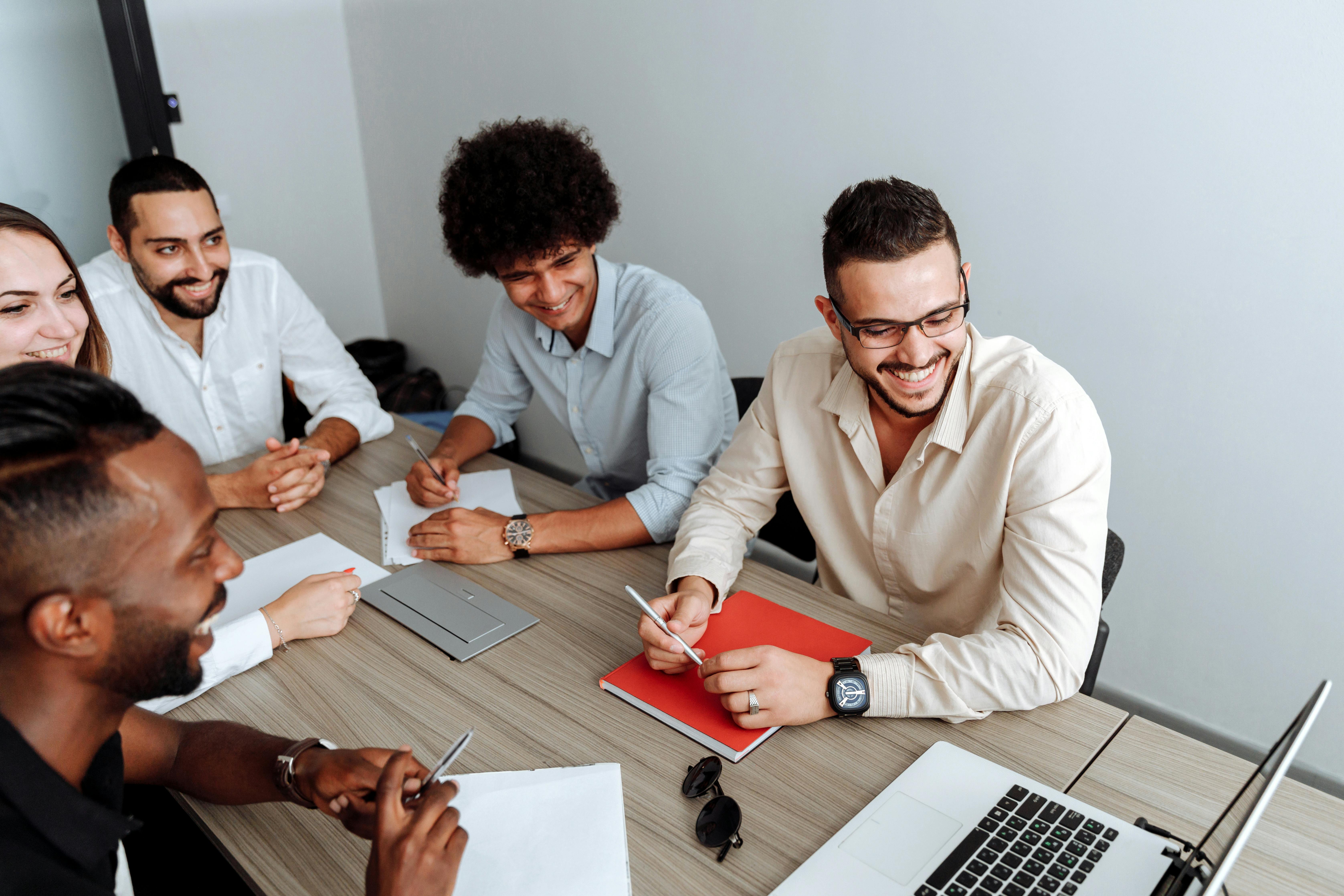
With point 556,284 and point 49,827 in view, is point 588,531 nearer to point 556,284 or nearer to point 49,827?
point 556,284

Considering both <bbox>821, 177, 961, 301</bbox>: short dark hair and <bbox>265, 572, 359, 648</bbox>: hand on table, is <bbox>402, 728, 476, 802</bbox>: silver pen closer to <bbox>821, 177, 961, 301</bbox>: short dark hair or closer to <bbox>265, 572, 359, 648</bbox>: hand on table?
<bbox>265, 572, 359, 648</bbox>: hand on table

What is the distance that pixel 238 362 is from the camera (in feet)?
7.79

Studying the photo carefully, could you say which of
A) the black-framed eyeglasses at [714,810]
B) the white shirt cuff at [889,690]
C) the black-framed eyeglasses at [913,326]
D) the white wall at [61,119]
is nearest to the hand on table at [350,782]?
the black-framed eyeglasses at [714,810]

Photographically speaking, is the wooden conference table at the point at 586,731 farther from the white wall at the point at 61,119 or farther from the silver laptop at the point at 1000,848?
the white wall at the point at 61,119

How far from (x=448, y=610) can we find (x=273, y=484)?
2.14 feet

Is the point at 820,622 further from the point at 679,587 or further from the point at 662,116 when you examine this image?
the point at 662,116

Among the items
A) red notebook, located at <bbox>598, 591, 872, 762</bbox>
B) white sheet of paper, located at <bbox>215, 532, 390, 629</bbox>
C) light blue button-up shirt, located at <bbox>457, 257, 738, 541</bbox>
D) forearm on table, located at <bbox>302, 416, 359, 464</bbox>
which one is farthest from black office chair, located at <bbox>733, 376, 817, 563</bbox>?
forearm on table, located at <bbox>302, 416, 359, 464</bbox>

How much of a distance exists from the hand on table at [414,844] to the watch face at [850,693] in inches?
19.8

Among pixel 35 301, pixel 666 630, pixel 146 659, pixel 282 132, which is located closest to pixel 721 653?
pixel 666 630

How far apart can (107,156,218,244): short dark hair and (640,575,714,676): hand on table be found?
1676 mm

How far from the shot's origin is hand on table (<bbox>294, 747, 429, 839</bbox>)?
96cm

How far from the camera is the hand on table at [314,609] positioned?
4.42 ft

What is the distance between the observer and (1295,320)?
1.90 meters

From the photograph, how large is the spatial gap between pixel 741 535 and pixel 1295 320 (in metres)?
1.37
